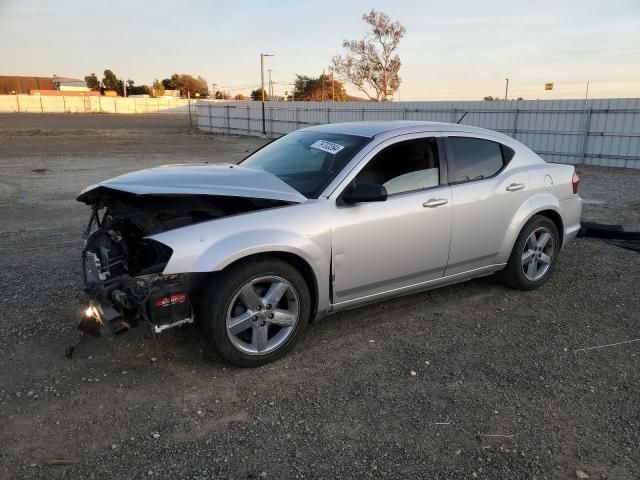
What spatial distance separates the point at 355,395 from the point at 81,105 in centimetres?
8884

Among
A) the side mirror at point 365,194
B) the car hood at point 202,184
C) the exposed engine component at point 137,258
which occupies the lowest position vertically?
the exposed engine component at point 137,258

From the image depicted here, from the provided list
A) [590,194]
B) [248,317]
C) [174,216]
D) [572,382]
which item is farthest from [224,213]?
[590,194]

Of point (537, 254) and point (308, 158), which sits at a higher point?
point (308, 158)

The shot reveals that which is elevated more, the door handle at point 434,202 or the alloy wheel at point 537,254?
the door handle at point 434,202

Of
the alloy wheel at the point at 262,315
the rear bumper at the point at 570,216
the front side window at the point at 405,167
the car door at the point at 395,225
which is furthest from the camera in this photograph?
the rear bumper at the point at 570,216

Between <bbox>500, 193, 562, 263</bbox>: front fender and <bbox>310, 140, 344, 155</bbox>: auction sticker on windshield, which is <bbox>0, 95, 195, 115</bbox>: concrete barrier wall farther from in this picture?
<bbox>500, 193, 562, 263</bbox>: front fender

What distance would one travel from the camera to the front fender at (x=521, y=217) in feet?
15.7

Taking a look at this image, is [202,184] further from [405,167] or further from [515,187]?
[515,187]

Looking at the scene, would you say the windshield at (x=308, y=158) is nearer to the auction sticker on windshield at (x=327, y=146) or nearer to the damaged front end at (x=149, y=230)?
the auction sticker on windshield at (x=327, y=146)

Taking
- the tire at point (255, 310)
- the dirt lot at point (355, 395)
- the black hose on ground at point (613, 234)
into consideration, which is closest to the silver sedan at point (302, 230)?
the tire at point (255, 310)

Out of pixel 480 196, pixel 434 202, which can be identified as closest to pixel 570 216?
pixel 480 196

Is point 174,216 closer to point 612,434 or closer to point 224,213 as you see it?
point 224,213

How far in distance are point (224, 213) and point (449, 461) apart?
2053 mm

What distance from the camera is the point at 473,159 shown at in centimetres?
463
